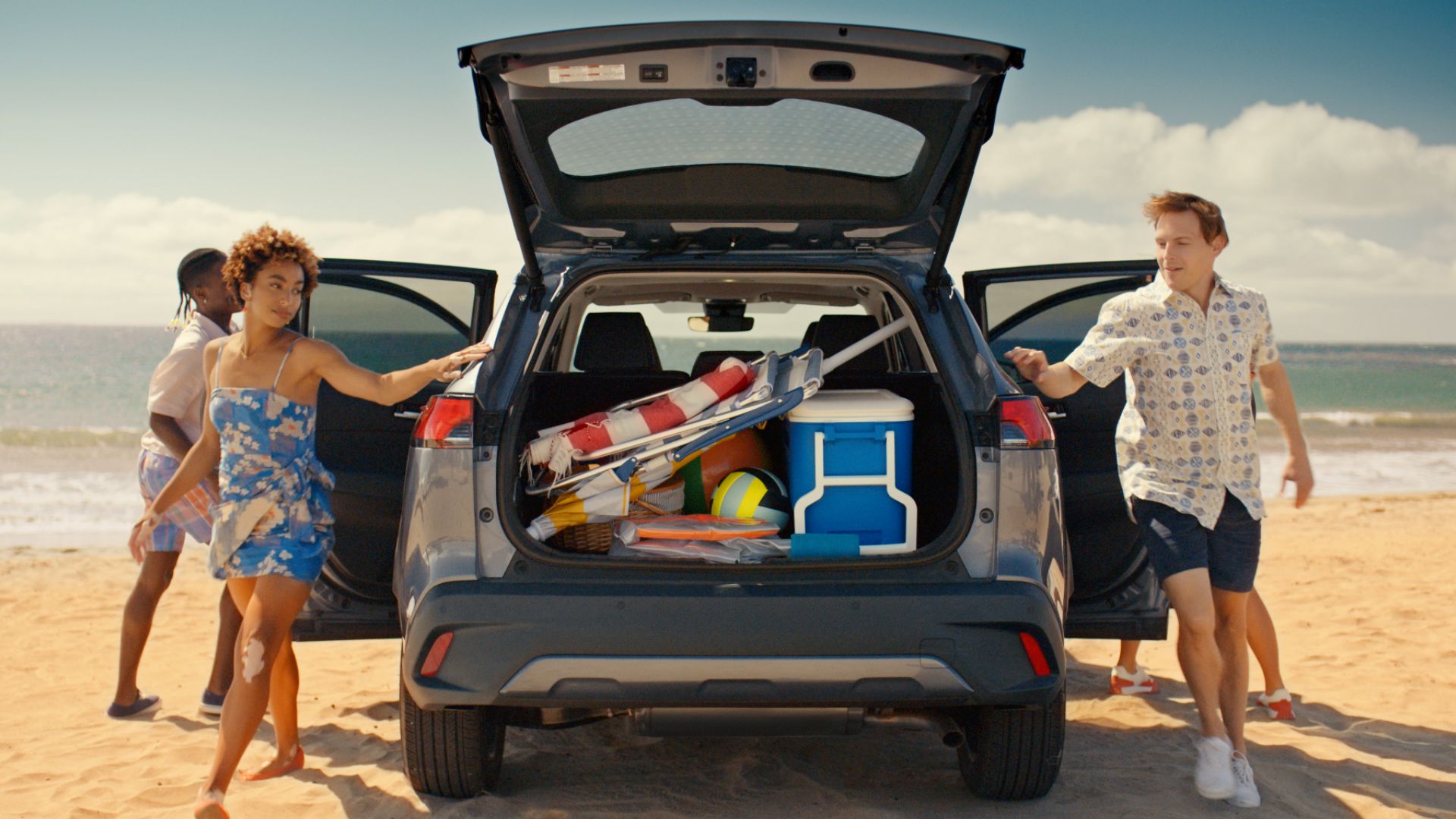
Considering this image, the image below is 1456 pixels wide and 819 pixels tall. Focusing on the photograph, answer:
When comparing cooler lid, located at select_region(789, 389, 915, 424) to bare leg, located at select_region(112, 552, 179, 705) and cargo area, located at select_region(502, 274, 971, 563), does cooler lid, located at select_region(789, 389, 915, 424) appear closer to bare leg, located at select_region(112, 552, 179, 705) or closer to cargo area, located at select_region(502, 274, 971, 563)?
cargo area, located at select_region(502, 274, 971, 563)

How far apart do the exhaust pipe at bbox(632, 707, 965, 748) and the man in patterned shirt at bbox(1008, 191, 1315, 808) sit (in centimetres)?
117

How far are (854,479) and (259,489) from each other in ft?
5.50

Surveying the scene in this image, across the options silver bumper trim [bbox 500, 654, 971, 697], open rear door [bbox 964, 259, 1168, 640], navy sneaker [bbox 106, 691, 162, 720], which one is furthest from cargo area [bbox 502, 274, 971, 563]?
navy sneaker [bbox 106, 691, 162, 720]

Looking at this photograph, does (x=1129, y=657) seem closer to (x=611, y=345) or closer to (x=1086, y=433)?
(x=1086, y=433)

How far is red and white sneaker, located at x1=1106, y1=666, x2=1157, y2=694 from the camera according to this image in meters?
4.95

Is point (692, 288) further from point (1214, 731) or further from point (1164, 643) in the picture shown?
point (1164, 643)

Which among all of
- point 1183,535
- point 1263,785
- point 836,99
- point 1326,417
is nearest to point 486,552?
point 836,99

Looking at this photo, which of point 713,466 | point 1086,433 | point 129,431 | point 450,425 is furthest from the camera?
point 129,431

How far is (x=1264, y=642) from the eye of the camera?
14.6ft

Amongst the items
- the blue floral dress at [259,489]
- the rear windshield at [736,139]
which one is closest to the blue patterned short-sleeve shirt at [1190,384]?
the rear windshield at [736,139]

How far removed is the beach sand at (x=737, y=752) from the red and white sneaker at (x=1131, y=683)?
0.31ft

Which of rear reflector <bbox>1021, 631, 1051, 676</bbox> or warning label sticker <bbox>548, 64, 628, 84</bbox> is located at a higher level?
warning label sticker <bbox>548, 64, 628, 84</bbox>

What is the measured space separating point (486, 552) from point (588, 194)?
132cm

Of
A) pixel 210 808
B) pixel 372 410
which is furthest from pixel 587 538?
pixel 210 808
